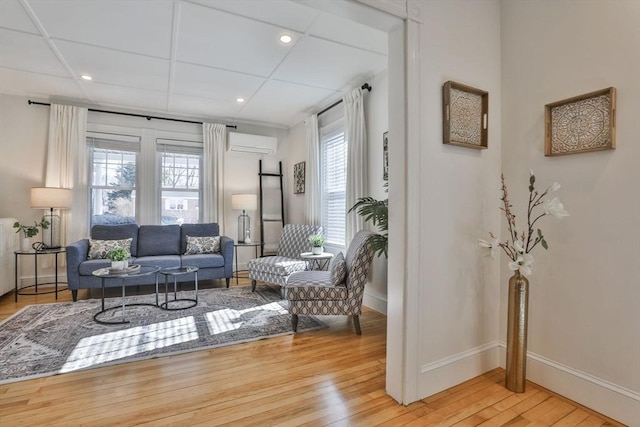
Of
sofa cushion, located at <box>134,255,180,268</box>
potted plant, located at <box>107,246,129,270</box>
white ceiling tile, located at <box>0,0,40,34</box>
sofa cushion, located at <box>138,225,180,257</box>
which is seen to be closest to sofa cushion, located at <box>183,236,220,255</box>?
sofa cushion, located at <box>138,225,180,257</box>

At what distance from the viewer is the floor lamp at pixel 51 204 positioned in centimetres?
406

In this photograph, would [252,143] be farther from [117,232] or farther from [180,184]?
[117,232]

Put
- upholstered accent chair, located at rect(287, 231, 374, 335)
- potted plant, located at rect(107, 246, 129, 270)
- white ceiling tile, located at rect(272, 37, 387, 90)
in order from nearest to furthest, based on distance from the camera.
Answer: upholstered accent chair, located at rect(287, 231, 374, 335) → white ceiling tile, located at rect(272, 37, 387, 90) → potted plant, located at rect(107, 246, 129, 270)

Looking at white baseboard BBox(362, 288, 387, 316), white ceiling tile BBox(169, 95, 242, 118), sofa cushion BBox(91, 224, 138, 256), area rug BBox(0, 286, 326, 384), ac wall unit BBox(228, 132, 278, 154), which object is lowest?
area rug BBox(0, 286, 326, 384)

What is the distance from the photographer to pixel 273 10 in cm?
250

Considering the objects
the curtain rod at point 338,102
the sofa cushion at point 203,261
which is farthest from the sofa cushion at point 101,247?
the curtain rod at point 338,102

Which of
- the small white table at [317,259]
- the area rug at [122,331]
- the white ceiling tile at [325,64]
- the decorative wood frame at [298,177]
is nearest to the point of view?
the area rug at [122,331]

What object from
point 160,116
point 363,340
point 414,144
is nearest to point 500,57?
point 414,144

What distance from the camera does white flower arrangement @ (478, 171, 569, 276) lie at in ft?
5.74

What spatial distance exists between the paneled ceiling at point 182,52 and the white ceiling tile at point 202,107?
0.14 ft

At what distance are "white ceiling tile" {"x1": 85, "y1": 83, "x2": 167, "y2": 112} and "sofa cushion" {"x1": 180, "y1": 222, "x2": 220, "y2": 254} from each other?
188 centimetres

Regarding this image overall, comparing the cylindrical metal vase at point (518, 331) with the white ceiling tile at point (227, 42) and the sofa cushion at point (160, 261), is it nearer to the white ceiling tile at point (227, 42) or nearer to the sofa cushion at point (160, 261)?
the white ceiling tile at point (227, 42)

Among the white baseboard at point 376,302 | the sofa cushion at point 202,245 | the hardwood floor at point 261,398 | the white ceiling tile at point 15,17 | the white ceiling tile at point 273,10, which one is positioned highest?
the white ceiling tile at point 273,10

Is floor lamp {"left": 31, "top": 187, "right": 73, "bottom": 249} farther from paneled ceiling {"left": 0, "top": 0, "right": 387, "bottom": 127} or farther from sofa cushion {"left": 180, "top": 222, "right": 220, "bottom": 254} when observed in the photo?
sofa cushion {"left": 180, "top": 222, "right": 220, "bottom": 254}
